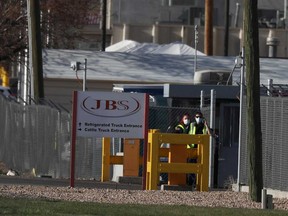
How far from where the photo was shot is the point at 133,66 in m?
38.8

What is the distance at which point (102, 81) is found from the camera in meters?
38.1

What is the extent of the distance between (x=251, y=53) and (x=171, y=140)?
3080 mm

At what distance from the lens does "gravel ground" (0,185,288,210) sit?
61.7ft

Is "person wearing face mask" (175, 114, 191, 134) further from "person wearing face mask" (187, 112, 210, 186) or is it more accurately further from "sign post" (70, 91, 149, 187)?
"sign post" (70, 91, 149, 187)

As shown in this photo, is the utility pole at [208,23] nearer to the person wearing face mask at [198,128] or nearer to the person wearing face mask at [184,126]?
the person wearing face mask at [184,126]

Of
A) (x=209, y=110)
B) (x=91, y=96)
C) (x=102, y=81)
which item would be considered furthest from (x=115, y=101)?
(x=102, y=81)

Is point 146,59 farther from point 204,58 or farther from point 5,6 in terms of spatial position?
point 5,6

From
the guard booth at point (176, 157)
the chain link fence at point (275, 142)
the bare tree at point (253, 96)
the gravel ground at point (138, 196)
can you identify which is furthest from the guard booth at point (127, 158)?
the bare tree at point (253, 96)

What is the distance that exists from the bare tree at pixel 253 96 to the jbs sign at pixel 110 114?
2.89m

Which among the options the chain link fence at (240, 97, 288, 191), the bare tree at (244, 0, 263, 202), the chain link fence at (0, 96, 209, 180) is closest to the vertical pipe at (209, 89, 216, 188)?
the chain link fence at (0, 96, 209, 180)

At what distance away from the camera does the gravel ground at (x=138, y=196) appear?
61.7ft

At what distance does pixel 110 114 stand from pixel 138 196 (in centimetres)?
238

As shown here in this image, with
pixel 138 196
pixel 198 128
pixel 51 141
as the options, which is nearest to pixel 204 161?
pixel 138 196

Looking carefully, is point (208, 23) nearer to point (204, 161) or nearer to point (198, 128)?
point (198, 128)
